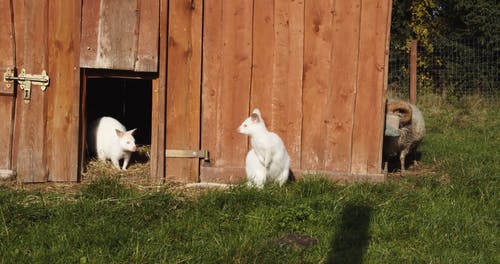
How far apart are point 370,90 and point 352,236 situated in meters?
2.45

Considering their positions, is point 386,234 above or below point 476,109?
below

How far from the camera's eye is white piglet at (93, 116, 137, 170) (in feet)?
26.1

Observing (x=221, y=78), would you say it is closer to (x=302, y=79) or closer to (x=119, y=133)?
(x=302, y=79)

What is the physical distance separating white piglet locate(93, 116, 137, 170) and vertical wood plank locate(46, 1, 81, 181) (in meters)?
1.30

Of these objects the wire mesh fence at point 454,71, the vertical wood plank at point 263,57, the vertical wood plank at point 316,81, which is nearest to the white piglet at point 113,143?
the vertical wood plank at point 263,57

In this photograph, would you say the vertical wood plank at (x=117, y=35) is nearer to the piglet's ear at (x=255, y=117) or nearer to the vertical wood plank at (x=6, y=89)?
the vertical wood plank at (x=6, y=89)

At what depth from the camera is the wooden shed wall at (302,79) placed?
22.4ft

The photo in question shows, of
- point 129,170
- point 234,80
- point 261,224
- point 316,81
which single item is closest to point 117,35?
point 234,80

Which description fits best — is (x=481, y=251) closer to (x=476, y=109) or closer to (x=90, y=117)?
(x=90, y=117)

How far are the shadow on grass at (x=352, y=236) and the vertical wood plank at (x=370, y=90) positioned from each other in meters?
1.33

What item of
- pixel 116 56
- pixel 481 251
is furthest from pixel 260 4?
pixel 481 251

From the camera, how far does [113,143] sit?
805cm

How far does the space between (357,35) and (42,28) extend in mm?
3713

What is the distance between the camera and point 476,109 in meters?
13.8
